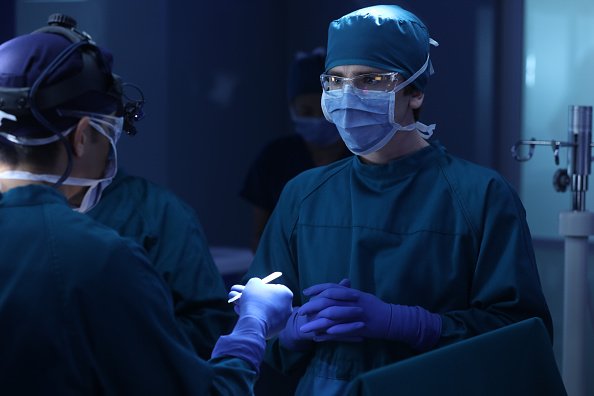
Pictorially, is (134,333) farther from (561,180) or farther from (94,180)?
(561,180)

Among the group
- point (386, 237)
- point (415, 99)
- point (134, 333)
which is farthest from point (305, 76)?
point (134, 333)

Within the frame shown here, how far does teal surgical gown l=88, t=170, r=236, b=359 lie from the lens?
6.47ft

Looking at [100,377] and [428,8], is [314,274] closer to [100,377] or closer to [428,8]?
[100,377]

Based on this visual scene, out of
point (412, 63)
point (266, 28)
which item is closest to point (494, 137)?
point (266, 28)

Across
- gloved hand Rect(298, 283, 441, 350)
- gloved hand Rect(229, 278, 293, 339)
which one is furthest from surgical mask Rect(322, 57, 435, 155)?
gloved hand Rect(229, 278, 293, 339)

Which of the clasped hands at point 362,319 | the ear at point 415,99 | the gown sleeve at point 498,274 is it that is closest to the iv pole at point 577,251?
the ear at point 415,99

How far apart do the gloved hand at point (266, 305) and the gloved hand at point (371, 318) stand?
15 centimetres

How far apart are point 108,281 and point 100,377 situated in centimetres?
13

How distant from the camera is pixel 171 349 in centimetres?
128

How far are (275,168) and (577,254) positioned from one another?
1359mm

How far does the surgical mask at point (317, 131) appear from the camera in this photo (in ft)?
11.6

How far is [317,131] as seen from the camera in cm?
355

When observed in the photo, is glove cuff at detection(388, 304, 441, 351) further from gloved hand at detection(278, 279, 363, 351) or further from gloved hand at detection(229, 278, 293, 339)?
gloved hand at detection(229, 278, 293, 339)

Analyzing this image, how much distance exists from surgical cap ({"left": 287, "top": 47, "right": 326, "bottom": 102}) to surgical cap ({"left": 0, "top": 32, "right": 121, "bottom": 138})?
2.24 metres
